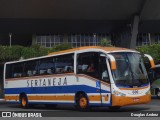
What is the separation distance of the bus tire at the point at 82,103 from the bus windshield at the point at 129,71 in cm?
203

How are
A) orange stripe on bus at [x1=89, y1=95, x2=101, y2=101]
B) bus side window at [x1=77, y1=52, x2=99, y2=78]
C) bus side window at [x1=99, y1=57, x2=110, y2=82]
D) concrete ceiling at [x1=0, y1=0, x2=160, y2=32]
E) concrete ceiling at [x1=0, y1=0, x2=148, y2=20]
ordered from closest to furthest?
bus side window at [x1=99, y1=57, x2=110, y2=82] < orange stripe on bus at [x1=89, y1=95, x2=101, y2=101] < bus side window at [x1=77, y1=52, x2=99, y2=78] < concrete ceiling at [x1=0, y1=0, x2=148, y2=20] < concrete ceiling at [x1=0, y1=0, x2=160, y2=32]

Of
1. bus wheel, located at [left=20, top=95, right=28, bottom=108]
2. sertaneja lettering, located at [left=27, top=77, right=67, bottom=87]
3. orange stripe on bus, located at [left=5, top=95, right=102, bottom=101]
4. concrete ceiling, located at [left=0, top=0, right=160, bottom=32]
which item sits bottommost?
bus wheel, located at [left=20, top=95, right=28, bottom=108]

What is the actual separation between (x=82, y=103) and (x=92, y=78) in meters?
1.35

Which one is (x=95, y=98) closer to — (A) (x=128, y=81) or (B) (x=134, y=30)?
(A) (x=128, y=81)

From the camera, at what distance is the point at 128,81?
1866 cm

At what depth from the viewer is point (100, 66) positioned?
19203mm

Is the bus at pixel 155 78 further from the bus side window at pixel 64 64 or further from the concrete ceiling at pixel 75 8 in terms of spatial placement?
the concrete ceiling at pixel 75 8

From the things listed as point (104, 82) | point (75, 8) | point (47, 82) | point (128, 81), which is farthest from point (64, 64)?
point (75, 8)

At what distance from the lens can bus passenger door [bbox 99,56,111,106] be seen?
1867 centimetres

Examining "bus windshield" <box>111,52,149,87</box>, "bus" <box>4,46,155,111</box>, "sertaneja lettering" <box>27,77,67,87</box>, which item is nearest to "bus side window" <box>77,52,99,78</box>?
"bus" <box>4,46,155,111</box>

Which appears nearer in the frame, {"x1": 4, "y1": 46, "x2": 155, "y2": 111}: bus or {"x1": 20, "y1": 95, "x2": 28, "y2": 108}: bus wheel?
{"x1": 4, "y1": 46, "x2": 155, "y2": 111}: bus

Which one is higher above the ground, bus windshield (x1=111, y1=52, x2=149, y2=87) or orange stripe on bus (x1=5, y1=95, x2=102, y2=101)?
bus windshield (x1=111, y1=52, x2=149, y2=87)

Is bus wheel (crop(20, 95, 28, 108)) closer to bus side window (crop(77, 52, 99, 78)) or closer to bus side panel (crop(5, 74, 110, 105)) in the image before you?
bus side panel (crop(5, 74, 110, 105))

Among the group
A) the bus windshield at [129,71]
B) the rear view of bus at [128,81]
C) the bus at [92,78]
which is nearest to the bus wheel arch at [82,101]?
the bus at [92,78]
